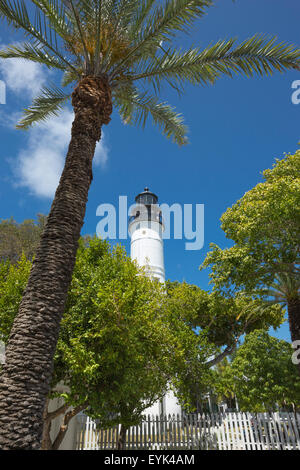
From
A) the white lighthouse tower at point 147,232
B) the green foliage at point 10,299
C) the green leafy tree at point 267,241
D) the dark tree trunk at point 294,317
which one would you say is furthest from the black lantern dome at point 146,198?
the green foliage at point 10,299

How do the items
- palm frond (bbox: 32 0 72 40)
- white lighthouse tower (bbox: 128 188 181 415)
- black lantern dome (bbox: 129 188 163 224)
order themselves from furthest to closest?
Result: black lantern dome (bbox: 129 188 163 224) < white lighthouse tower (bbox: 128 188 181 415) < palm frond (bbox: 32 0 72 40)

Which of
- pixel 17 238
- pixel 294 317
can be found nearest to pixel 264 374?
pixel 294 317

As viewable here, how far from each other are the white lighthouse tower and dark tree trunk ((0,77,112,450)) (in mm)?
22877

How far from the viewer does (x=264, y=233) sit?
11.1m

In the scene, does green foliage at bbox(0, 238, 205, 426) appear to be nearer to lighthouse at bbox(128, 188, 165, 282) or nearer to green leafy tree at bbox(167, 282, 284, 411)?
green leafy tree at bbox(167, 282, 284, 411)

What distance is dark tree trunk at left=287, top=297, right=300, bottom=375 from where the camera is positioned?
12180 mm

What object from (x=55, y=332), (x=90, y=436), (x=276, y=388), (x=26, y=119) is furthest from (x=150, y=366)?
(x=276, y=388)

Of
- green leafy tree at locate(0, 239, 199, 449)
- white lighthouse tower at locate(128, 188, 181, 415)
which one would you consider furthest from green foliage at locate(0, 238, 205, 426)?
white lighthouse tower at locate(128, 188, 181, 415)

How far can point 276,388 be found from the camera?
739 inches

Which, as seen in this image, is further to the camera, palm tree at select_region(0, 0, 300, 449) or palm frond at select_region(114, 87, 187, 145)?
palm frond at select_region(114, 87, 187, 145)

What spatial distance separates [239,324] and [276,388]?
439cm

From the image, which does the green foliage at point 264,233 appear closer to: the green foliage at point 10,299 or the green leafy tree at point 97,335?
the green leafy tree at point 97,335

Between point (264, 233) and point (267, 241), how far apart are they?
0.45 metres

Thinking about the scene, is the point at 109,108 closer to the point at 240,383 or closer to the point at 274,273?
the point at 274,273
